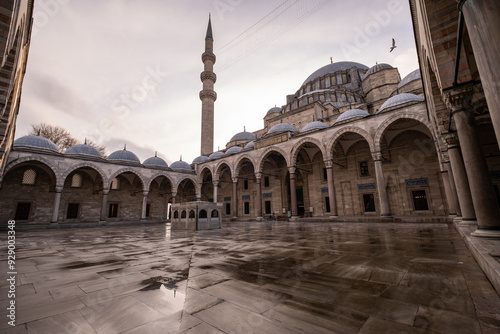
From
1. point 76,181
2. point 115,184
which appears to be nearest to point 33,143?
point 76,181

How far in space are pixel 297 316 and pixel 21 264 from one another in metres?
4.72

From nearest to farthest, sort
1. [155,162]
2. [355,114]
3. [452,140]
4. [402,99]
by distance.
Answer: [452,140] < [402,99] < [355,114] < [155,162]

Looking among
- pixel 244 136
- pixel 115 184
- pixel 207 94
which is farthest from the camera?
pixel 244 136

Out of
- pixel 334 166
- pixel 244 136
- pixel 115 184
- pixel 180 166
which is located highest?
pixel 244 136

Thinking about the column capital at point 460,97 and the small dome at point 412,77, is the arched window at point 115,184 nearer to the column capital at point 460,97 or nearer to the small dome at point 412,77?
the column capital at point 460,97

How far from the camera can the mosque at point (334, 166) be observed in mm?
6367

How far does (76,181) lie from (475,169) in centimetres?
2557

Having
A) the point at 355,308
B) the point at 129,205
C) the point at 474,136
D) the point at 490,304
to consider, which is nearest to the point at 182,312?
the point at 355,308

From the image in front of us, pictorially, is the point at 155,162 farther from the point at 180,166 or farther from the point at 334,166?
the point at 334,166

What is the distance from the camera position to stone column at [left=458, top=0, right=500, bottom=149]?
2.10 m

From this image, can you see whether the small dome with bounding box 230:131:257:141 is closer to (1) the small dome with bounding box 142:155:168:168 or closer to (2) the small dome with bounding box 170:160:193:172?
(2) the small dome with bounding box 170:160:193:172

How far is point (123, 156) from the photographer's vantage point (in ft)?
73.9

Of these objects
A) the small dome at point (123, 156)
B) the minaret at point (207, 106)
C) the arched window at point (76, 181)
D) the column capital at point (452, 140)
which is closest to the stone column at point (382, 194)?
the column capital at point (452, 140)

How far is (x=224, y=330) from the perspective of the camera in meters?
1.54
